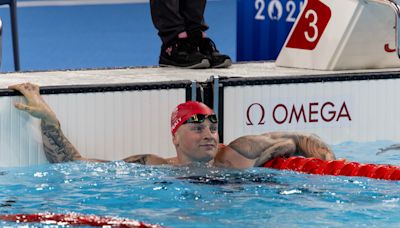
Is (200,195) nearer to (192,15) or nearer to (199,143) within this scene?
(199,143)

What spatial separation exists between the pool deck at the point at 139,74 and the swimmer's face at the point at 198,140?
496 millimetres

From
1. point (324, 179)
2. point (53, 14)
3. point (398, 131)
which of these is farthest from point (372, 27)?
point (53, 14)

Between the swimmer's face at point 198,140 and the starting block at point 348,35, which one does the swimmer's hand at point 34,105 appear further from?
the starting block at point 348,35

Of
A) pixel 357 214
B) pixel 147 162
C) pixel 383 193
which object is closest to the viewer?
pixel 357 214

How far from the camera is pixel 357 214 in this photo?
16.2 ft

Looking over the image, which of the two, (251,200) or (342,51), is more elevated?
(342,51)

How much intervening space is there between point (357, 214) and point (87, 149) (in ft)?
5.28

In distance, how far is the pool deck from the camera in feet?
20.1

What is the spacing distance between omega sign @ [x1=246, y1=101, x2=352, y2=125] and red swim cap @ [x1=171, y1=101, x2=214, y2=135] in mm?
575

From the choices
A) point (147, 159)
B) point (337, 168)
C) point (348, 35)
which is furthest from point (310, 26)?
point (147, 159)

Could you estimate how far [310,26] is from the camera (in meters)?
6.68

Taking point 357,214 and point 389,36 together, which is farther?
point 389,36

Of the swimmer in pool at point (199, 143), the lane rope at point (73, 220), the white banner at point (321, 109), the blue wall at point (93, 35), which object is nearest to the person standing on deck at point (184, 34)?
the white banner at point (321, 109)

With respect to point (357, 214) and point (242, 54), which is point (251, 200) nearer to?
point (357, 214)
